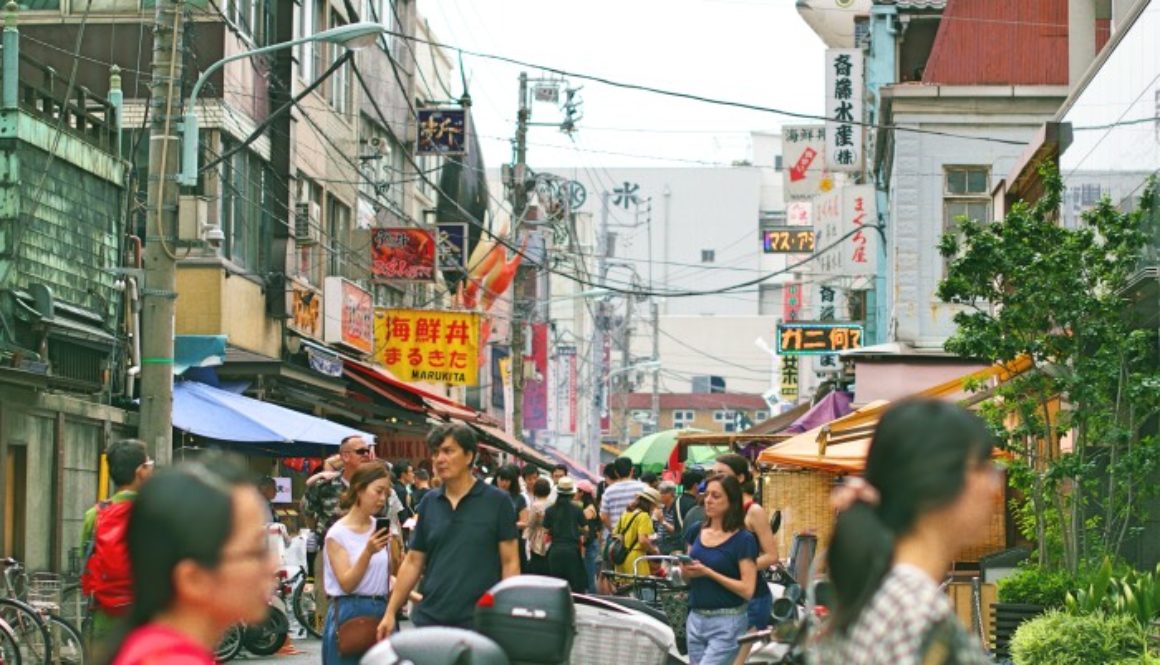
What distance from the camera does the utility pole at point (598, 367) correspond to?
79.9m

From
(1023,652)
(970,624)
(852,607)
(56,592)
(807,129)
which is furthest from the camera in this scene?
(807,129)

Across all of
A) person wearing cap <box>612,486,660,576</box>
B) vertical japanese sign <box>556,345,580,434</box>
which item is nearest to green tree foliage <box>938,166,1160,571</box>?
person wearing cap <box>612,486,660,576</box>

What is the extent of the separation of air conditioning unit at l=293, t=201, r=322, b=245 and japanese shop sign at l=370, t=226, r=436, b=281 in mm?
2317

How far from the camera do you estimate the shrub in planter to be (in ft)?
45.4

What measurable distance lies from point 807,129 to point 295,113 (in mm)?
14489

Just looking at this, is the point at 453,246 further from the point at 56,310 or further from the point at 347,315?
the point at 56,310

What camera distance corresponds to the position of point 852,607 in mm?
4398

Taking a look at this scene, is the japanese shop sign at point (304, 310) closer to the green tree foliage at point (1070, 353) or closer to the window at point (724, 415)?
the green tree foliage at point (1070, 353)

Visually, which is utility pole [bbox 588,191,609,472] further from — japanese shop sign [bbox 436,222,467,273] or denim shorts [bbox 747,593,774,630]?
denim shorts [bbox 747,593,774,630]

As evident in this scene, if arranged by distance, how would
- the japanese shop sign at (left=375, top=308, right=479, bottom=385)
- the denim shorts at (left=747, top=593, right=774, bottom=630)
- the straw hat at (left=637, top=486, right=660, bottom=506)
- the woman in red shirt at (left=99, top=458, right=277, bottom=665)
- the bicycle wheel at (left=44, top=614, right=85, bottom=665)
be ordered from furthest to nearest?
the japanese shop sign at (left=375, top=308, right=479, bottom=385)
the straw hat at (left=637, top=486, right=660, bottom=506)
the bicycle wheel at (left=44, top=614, right=85, bottom=665)
the denim shorts at (left=747, top=593, right=774, bottom=630)
the woman in red shirt at (left=99, top=458, right=277, bottom=665)

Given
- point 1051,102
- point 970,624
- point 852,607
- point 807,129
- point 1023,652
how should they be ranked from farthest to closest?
point 807,129 < point 1051,102 < point 970,624 < point 1023,652 < point 852,607

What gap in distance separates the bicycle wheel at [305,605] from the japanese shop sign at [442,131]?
69.0 feet

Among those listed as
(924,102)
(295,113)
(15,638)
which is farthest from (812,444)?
(295,113)

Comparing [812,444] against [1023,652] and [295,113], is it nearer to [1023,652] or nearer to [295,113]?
[1023,652]
